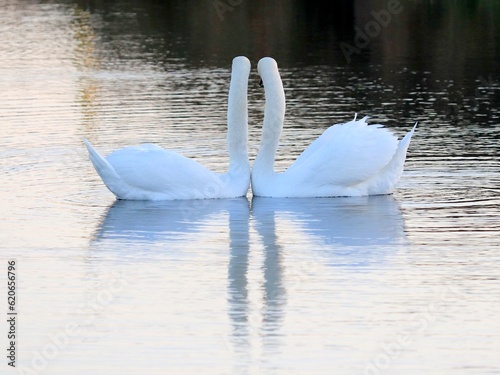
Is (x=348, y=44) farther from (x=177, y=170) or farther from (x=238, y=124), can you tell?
(x=177, y=170)

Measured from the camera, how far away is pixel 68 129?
19891mm

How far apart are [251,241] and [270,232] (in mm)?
393

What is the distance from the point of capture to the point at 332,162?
14.5 metres

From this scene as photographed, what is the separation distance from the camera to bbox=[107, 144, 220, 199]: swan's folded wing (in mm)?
14445

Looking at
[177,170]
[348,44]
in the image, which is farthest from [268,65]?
[348,44]

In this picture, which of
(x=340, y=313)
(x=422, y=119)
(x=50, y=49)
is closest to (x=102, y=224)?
(x=340, y=313)

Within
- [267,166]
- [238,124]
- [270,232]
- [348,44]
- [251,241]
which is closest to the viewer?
[251,241]

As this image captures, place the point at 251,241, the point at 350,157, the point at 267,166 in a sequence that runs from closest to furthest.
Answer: the point at 251,241 → the point at 350,157 → the point at 267,166

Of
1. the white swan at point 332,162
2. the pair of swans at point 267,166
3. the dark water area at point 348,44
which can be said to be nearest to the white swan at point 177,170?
the pair of swans at point 267,166

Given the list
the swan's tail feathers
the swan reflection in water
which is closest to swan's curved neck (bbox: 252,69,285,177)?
the swan reflection in water

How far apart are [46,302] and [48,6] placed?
34405 mm

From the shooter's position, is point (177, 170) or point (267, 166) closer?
point (177, 170)

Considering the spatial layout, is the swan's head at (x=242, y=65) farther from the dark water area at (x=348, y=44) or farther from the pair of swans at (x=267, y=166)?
the dark water area at (x=348, y=44)

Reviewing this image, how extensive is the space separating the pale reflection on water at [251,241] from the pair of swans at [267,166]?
0.19m
